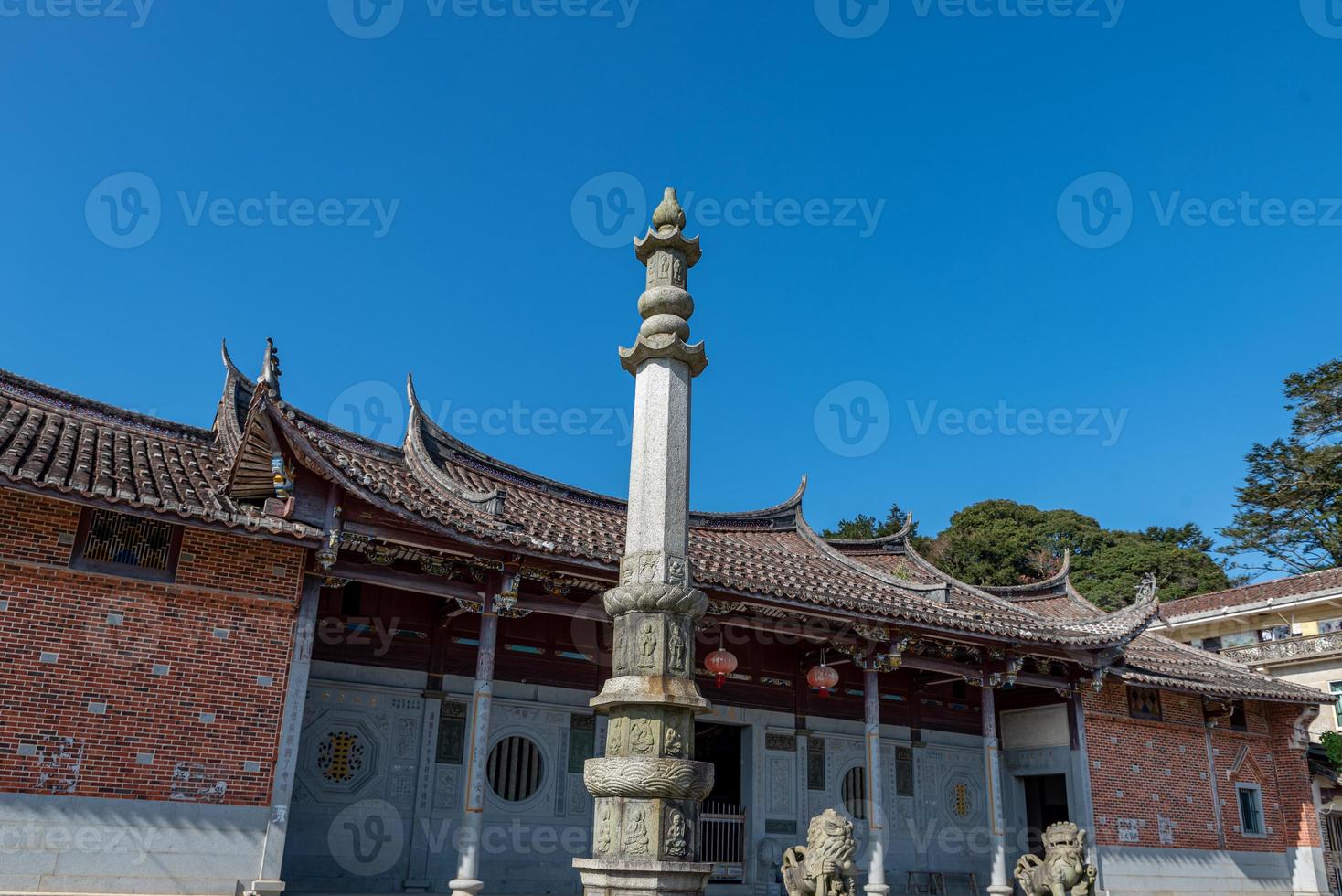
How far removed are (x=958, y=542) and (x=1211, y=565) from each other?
12229mm

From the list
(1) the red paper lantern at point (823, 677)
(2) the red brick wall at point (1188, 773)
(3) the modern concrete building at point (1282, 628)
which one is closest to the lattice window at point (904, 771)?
(2) the red brick wall at point (1188, 773)

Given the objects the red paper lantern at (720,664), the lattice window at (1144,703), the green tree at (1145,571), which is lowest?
the red paper lantern at (720,664)

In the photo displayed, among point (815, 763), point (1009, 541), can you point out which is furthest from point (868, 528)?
point (815, 763)

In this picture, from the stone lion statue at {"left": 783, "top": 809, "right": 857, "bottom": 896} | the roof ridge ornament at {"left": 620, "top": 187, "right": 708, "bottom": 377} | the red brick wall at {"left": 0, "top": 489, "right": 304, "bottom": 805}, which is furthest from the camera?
the red brick wall at {"left": 0, "top": 489, "right": 304, "bottom": 805}

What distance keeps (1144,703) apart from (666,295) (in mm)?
15141

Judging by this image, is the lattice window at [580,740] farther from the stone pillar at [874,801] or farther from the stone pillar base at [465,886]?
the stone pillar at [874,801]

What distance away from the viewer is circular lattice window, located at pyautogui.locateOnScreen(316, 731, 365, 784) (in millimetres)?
12109

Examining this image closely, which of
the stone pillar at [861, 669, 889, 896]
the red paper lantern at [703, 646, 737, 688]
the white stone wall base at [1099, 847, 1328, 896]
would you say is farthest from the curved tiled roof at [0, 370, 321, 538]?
the white stone wall base at [1099, 847, 1328, 896]

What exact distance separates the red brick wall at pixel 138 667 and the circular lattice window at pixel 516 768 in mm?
3625

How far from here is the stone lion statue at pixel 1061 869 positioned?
10734mm

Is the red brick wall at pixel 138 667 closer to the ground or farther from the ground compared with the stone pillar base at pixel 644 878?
farther from the ground

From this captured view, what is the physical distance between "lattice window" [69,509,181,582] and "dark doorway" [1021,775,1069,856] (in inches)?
595

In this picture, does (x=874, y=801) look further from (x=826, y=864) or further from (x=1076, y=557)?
(x=1076, y=557)

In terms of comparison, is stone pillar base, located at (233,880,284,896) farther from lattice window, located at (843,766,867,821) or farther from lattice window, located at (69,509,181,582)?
lattice window, located at (843,766,867,821)
